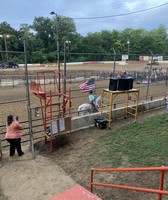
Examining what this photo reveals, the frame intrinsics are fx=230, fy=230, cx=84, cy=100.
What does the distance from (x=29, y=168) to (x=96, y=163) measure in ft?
6.36

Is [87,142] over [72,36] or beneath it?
beneath

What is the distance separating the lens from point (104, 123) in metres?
9.52

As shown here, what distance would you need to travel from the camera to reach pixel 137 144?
24.8 ft

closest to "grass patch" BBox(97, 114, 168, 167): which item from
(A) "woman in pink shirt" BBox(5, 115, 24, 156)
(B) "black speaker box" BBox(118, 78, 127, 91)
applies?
(B) "black speaker box" BBox(118, 78, 127, 91)

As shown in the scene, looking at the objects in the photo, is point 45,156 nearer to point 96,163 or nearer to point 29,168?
point 29,168

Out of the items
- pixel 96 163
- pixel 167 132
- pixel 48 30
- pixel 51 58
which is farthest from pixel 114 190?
pixel 48 30

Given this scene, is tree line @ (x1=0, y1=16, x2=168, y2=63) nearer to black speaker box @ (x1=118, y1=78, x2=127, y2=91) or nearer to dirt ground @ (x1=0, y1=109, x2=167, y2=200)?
black speaker box @ (x1=118, y1=78, x2=127, y2=91)

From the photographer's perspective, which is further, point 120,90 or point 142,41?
point 142,41

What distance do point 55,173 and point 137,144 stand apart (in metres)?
2.89

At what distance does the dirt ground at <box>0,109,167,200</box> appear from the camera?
17.3 feet

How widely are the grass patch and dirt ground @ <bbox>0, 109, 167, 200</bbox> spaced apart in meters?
0.27

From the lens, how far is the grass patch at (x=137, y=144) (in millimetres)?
6418

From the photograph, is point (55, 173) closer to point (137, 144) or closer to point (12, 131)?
point (12, 131)

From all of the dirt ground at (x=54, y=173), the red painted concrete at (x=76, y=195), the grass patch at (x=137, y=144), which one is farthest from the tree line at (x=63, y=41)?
the red painted concrete at (x=76, y=195)
